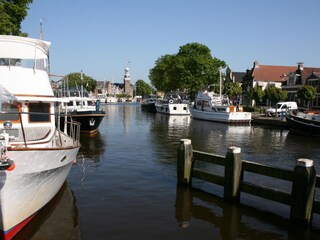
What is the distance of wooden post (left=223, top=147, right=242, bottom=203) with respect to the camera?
34.6 ft

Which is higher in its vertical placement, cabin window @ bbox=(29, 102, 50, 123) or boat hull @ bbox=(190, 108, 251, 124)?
cabin window @ bbox=(29, 102, 50, 123)

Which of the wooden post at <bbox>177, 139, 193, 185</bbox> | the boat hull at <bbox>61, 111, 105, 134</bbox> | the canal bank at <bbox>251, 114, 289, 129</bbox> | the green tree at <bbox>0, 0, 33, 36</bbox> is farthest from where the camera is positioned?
the canal bank at <bbox>251, 114, 289, 129</bbox>

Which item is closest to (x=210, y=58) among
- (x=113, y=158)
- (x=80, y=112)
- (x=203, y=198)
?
(x=80, y=112)

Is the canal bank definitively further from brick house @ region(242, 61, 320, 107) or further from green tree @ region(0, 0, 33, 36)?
green tree @ region(0, 0, 33, 36)

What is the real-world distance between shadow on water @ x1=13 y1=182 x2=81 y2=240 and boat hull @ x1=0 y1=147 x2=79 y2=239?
1.26ft

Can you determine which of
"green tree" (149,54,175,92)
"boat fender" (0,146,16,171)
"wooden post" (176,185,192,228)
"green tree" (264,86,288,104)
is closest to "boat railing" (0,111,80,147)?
"boat fender" (0,146,16,171)

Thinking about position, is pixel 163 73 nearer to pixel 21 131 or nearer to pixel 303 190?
pixel 21 131

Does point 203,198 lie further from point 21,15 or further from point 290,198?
point 21,15

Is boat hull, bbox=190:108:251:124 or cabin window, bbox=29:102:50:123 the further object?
boat hull, bbox=190:108:251:124

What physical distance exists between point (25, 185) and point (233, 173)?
245 inches

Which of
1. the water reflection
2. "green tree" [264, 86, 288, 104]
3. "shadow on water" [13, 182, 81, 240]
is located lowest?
the water reflection

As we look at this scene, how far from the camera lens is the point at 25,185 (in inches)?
320

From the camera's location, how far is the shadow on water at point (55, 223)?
8.95 metres

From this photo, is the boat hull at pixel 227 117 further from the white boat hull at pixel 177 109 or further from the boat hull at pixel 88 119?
the boat hull at pixel 88 119
